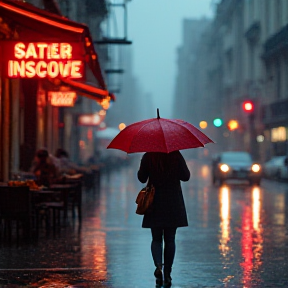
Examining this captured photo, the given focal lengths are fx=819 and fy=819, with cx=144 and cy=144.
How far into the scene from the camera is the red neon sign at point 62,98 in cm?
2961

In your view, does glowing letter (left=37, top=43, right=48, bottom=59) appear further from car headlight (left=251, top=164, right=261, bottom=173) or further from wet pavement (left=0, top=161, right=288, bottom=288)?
car headlight (left=251, top=164, right=261, bottom=173)

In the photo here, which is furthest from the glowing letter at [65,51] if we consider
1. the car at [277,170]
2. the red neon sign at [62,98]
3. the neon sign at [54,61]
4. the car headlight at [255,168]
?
the car at [277,170]

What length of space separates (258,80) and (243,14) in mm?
12525

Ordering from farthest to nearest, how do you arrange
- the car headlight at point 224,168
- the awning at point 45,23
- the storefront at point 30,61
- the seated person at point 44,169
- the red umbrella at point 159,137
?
1. the car headlight at point 224,168
2. the seated person at point 44,169
3. the storefront at point 30,61
4. the awning at point 45,23
5. the red umbrella at point 159,137

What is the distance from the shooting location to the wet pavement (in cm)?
939

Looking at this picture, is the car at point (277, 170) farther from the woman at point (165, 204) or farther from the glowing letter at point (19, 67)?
the woman at point (165, 204)

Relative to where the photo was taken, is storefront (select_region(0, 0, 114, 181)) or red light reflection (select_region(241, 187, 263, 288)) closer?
red light reflection (select_region(241, 187, 263, 288))

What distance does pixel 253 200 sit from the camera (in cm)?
2434

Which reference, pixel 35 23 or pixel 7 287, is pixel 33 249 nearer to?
A: pixel 7 287

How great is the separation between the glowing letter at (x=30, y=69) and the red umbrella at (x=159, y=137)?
635 cm

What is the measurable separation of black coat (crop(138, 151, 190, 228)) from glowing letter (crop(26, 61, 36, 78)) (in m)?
6.73

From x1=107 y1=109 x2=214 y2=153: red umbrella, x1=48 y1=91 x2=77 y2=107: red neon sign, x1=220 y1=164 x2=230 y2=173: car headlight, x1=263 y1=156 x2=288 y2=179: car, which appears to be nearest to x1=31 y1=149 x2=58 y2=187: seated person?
x1=107 y1=109 x2=214 y2=153: red umbrella

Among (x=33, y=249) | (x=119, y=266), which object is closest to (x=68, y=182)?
(x=33, y=249)

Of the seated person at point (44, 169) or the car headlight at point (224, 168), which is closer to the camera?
the seated person at point (44, 169)
